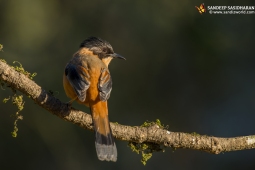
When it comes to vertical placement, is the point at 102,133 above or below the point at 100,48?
below

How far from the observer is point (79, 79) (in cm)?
565

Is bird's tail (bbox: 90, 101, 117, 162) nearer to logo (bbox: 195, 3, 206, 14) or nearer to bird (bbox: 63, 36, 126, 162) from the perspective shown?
bird (bbox: 63, 36, 126, 162)

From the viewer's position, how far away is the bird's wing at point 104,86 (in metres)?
5.54

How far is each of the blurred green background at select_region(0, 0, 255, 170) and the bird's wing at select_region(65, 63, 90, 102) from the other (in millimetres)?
3280

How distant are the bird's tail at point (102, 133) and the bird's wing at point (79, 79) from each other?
0.19 metres

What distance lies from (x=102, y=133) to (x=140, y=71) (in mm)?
4597

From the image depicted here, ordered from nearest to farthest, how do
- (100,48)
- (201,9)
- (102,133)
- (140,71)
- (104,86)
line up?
(102,133)
(104,86)
(100,48)
(201,9)
(140,71)

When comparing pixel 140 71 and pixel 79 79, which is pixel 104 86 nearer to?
pixel 79 79

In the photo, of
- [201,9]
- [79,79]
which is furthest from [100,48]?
[201,9]

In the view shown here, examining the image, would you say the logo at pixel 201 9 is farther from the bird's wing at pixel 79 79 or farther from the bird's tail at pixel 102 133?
the bird's tail at pixel 102 133

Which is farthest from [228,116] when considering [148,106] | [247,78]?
[148,106]

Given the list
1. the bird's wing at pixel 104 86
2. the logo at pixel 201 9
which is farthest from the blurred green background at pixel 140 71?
the bird's wing at pixel 104 86

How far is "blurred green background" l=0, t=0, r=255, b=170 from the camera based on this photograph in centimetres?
947

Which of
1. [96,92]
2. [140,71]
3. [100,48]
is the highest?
[140,71]
